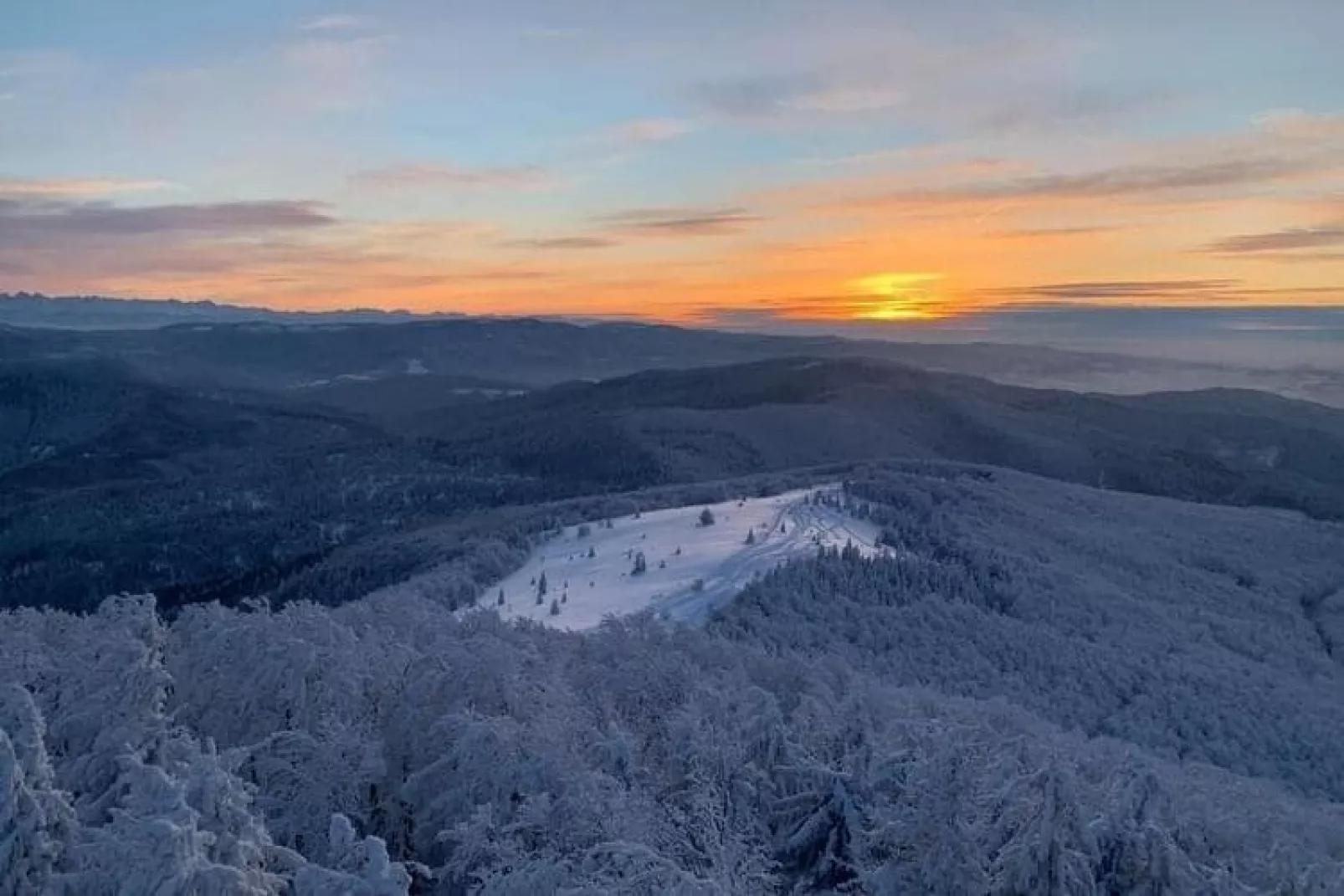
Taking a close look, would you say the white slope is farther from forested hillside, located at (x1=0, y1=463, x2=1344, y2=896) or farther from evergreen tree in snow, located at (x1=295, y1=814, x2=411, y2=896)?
evergreen tree in snow, located at (x1=295, y1=814, x2=411, y2=896)

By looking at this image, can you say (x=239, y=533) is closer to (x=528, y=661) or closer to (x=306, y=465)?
(x=306, y=465)

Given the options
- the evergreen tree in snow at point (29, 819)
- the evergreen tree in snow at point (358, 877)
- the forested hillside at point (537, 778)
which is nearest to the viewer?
the evergreen tree in snow at point (29, 819)

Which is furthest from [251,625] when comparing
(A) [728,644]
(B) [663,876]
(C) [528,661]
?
(A) [728,644]

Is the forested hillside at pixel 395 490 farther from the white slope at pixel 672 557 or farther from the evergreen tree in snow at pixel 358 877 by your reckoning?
the evergreen tree in snow at pixel 358 877

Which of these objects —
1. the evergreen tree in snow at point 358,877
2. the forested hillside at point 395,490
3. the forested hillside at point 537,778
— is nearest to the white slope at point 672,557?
the forested hillside at point 395,490

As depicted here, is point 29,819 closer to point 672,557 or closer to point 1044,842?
point 1044,842

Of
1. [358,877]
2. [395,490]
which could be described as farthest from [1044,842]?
[395,490]

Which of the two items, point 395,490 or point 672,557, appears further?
point 395,490

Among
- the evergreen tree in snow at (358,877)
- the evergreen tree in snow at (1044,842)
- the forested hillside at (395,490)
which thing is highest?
the evergreen tree in snow at (358,877)

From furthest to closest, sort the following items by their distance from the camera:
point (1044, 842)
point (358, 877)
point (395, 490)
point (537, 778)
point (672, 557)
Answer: point (395, 490) → point (672, 557) → point (537, 778) → point (1044, 842) → point (358, 877)
